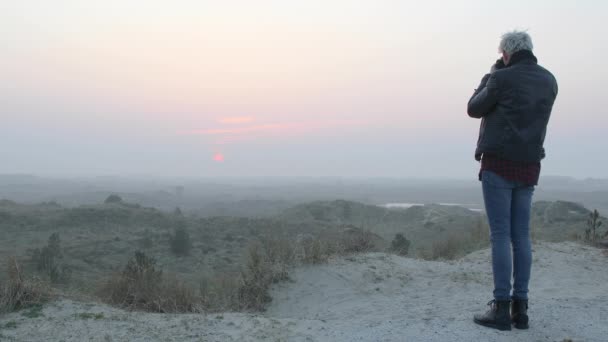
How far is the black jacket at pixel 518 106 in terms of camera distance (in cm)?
353

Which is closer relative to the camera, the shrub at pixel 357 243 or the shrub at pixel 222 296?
the shrub at pixel 222 296

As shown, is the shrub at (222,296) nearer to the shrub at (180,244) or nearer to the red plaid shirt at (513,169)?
the red plaid shirt at (513,169)

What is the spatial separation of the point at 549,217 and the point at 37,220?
77.8 ft

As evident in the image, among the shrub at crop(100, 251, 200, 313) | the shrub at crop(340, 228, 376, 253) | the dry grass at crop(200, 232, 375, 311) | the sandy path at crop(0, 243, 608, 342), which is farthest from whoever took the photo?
the shrub at crop(340, 228, 376, 253)

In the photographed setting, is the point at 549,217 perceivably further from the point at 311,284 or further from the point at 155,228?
the point at 311,284

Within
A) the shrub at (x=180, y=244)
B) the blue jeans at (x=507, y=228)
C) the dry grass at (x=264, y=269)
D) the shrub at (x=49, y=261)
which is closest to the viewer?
the blue jeans at (x=507, y=228)

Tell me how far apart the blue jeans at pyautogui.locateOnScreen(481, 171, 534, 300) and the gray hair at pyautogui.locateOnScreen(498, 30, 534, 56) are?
3.31 ft

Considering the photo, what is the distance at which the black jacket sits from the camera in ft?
11.6

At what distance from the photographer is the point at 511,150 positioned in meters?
3.58

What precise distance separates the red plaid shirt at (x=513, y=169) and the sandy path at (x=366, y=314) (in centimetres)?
124

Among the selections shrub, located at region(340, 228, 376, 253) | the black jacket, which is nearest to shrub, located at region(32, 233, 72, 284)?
shrub, located at region(340, 228, 376, 253)

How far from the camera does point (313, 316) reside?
17.3ft

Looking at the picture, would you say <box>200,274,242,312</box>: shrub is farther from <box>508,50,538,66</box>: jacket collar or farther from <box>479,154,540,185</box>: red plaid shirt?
<box>508,50,538,66</box>: jacket collar

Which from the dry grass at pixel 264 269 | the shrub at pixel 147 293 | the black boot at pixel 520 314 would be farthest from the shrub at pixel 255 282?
the black boot at pixel 520 314
